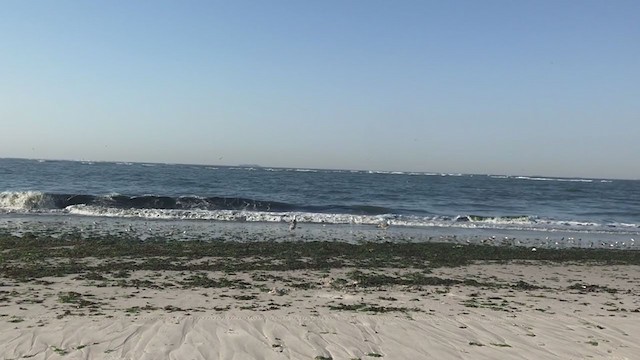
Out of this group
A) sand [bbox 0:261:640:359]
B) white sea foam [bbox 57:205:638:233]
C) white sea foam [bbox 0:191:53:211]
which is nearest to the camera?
sand [bbox 0:261:640:359]

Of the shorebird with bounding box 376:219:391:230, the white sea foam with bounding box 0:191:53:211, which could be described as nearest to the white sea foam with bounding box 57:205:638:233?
the shorebird with bounding box 376:219:391:230

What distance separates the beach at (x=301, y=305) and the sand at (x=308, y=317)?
26mm

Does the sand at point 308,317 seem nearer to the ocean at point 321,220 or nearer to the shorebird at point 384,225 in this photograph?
the ocean at point 321,220

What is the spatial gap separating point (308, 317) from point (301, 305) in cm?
89

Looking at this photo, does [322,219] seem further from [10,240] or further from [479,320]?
[479,320]

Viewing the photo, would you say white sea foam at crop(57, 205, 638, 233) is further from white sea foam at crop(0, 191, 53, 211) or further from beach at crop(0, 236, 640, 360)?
beach at crop(0, 236, 640, 360)

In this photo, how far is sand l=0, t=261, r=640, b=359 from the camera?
20.4 ft

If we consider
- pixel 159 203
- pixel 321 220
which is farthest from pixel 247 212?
pixel 159 203

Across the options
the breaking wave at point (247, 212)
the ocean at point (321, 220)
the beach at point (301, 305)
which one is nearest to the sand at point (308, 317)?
the beach at point (301, 305)

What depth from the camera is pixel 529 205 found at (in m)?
42.9

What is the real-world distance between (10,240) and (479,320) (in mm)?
14184

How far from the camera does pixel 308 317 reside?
768 centimetres

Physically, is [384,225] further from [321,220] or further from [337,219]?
[321,220]

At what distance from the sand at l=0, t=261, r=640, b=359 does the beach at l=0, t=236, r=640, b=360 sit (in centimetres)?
3
